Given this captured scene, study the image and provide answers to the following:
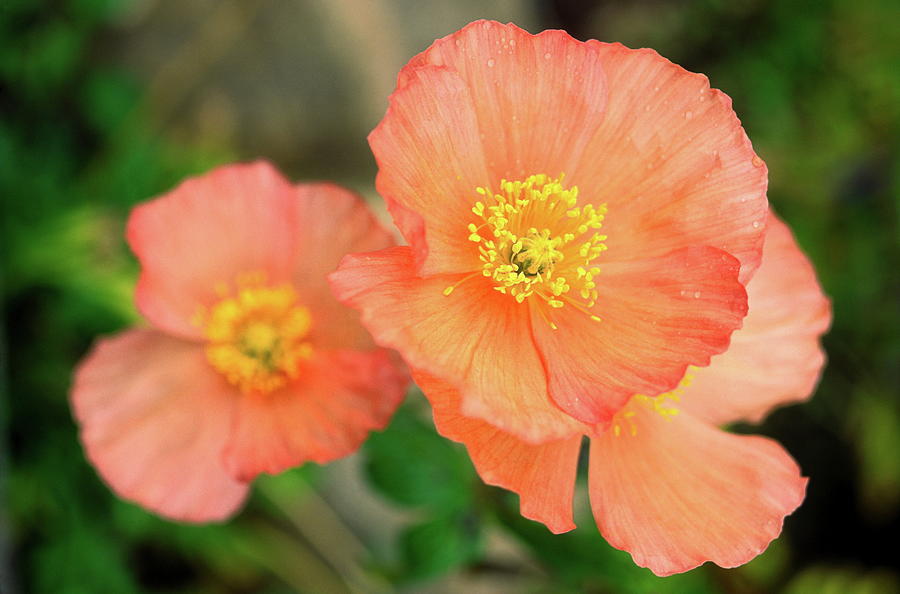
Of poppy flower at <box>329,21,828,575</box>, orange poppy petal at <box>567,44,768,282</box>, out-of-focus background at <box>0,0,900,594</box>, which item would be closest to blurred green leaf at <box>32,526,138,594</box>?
out-of-focus background at <box>0,0,900,594</box>

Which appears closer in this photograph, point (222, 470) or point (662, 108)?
point (662, 108)

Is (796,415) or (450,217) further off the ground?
(450,217)

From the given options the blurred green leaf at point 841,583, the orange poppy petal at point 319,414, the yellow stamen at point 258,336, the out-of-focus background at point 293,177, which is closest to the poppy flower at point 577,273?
the orange poppy petal at point 319,414

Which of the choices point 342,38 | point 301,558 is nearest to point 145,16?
point 342,38

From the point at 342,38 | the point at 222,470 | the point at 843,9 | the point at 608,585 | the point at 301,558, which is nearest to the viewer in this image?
the point at 222,470

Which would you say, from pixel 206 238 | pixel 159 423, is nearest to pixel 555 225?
pixel 206 238

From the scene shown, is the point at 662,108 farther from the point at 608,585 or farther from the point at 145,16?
the point at 145,16

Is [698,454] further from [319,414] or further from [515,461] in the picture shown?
[319,414]

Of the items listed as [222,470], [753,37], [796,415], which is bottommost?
[796,415]
